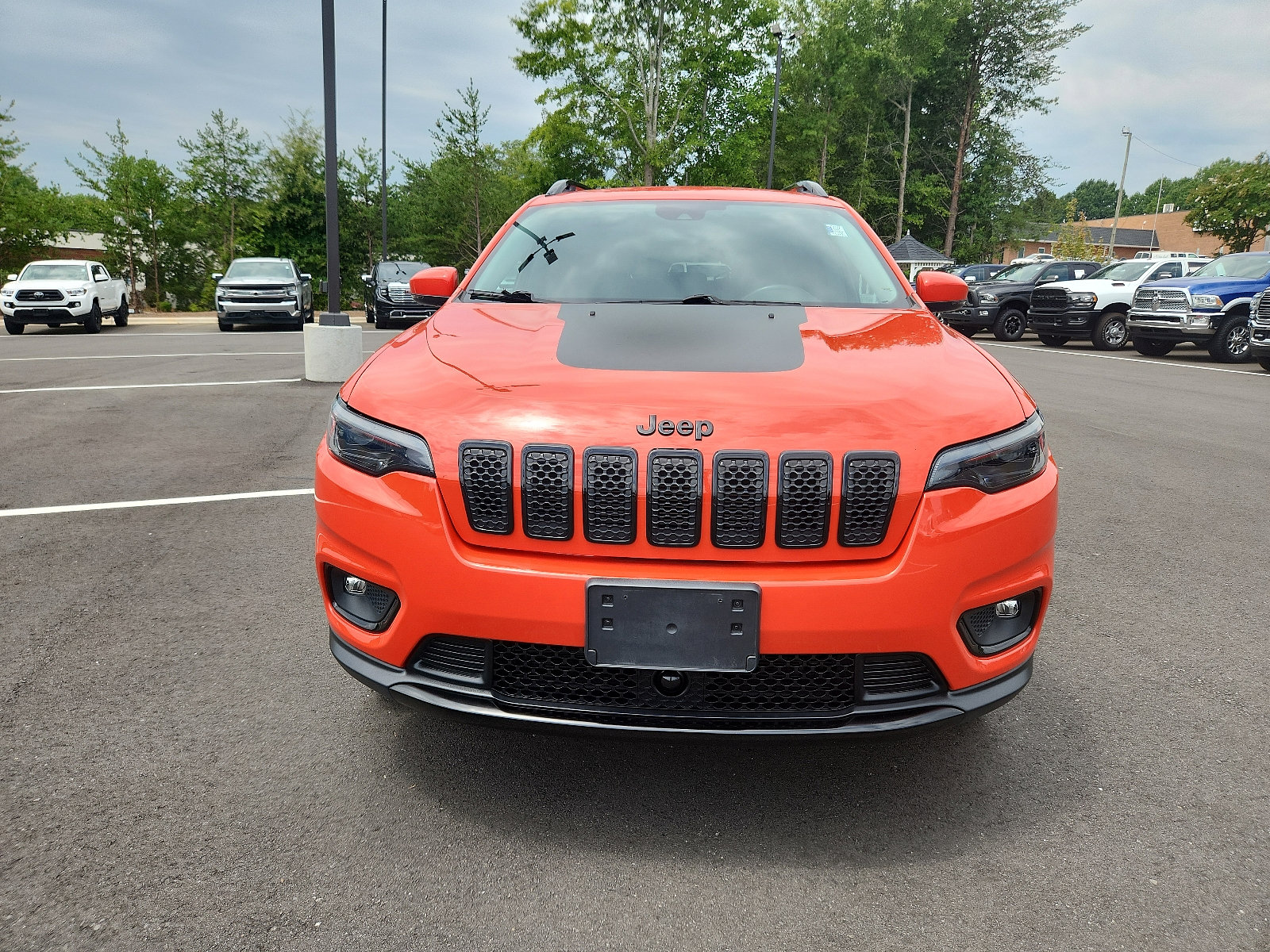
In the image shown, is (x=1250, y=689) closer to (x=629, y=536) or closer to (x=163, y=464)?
(x=629, y=536)

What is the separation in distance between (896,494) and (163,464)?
5.86 meters

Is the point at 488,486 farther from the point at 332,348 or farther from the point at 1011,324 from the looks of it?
the point at 1011,324

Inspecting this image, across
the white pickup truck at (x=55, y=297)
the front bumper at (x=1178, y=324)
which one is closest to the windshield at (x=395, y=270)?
the white pickup truck at (x=55, y=297)

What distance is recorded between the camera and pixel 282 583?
4148 millimetres

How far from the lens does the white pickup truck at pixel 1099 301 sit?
19.9m

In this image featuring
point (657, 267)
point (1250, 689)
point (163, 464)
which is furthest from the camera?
point (163, 464)

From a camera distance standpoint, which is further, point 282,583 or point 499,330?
point 282,583

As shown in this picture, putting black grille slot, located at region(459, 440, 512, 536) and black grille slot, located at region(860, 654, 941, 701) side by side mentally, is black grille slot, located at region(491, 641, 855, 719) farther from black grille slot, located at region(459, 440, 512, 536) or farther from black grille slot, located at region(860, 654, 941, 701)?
black grille slot, located at region(459, 440, 512, 536)

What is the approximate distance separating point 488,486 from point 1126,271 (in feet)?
71.1

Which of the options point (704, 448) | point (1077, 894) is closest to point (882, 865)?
point (1077, 894)

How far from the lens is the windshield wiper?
3363mm

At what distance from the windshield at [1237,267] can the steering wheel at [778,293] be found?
17128mm

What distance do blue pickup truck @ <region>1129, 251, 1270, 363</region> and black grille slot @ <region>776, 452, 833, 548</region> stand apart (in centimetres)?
1732

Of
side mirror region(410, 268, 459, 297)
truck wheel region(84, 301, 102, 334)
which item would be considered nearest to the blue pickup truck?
side mirror region(410, 268, 459, 297)
